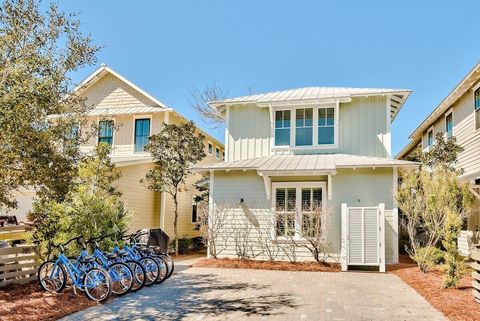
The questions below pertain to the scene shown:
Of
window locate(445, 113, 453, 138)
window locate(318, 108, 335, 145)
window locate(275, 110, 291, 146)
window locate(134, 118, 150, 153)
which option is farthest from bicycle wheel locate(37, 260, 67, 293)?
window locate(445, 113, 453, 138)

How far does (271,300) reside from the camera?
7.55 m

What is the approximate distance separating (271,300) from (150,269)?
2995 mm

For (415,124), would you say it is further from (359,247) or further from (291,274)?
(291,274)

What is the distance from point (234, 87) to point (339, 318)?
1017 inches

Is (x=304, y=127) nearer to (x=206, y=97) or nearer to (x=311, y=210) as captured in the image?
(x=311, y=210)

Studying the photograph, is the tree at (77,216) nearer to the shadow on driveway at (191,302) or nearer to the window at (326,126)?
the shadow on driveway at (191,302)

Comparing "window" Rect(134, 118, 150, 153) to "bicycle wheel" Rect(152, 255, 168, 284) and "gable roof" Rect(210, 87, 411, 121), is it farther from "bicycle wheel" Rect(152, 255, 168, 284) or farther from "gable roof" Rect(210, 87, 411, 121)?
"bicycle wheel" Rect(152, 255, 168, 284)

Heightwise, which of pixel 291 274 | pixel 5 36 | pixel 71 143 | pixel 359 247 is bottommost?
pixel 291 274

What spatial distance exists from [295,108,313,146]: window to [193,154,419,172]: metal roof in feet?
2.29

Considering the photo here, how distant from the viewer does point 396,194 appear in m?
11.6

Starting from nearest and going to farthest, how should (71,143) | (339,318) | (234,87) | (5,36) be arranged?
(339,318) → (5,36) → (71,143) → (234,87)

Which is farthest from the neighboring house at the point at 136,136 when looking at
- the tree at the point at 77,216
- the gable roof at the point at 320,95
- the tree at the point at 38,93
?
the tree at the point at 38,93

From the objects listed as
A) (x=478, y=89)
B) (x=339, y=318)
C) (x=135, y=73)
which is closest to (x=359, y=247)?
(x=339, y=318)

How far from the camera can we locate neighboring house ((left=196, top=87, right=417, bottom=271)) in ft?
38.3
